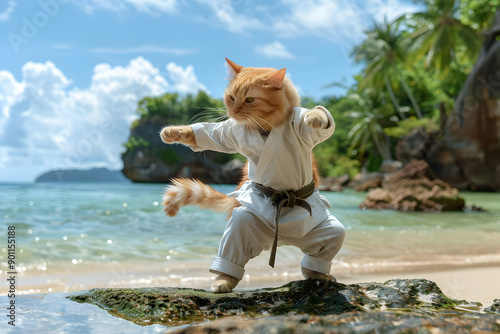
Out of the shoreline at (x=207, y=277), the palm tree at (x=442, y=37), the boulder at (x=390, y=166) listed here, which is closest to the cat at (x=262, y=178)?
the shoreline at (x=207, y=277)

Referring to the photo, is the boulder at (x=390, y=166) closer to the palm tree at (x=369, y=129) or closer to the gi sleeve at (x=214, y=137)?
the palm tree at (x=369, y=129)

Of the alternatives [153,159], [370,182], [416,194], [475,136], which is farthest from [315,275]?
[153,159]

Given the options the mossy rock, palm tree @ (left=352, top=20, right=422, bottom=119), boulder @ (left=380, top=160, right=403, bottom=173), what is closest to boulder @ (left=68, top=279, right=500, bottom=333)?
the mossy rock

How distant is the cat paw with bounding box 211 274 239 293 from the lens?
245 cm

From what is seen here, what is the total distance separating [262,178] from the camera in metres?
2.60

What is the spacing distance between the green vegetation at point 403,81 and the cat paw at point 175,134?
1792 cm

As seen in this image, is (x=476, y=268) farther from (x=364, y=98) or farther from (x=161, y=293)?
(x=364, y=98)

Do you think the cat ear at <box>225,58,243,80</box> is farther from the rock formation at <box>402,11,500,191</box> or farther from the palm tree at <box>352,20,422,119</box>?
the palm tree at <box>352,20,422,119</box>

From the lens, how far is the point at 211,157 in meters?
37.0

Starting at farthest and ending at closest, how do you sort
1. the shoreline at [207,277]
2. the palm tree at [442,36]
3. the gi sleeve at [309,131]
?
the palm tree at [442,36], the shoreline at [207,277], the gi sleeve at [309,131]

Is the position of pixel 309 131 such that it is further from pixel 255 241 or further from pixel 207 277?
pixel 207 277

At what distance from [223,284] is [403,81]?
25.7 m

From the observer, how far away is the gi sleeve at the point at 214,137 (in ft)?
8.78

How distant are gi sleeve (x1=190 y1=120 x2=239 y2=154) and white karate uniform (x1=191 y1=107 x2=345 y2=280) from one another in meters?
0.02
